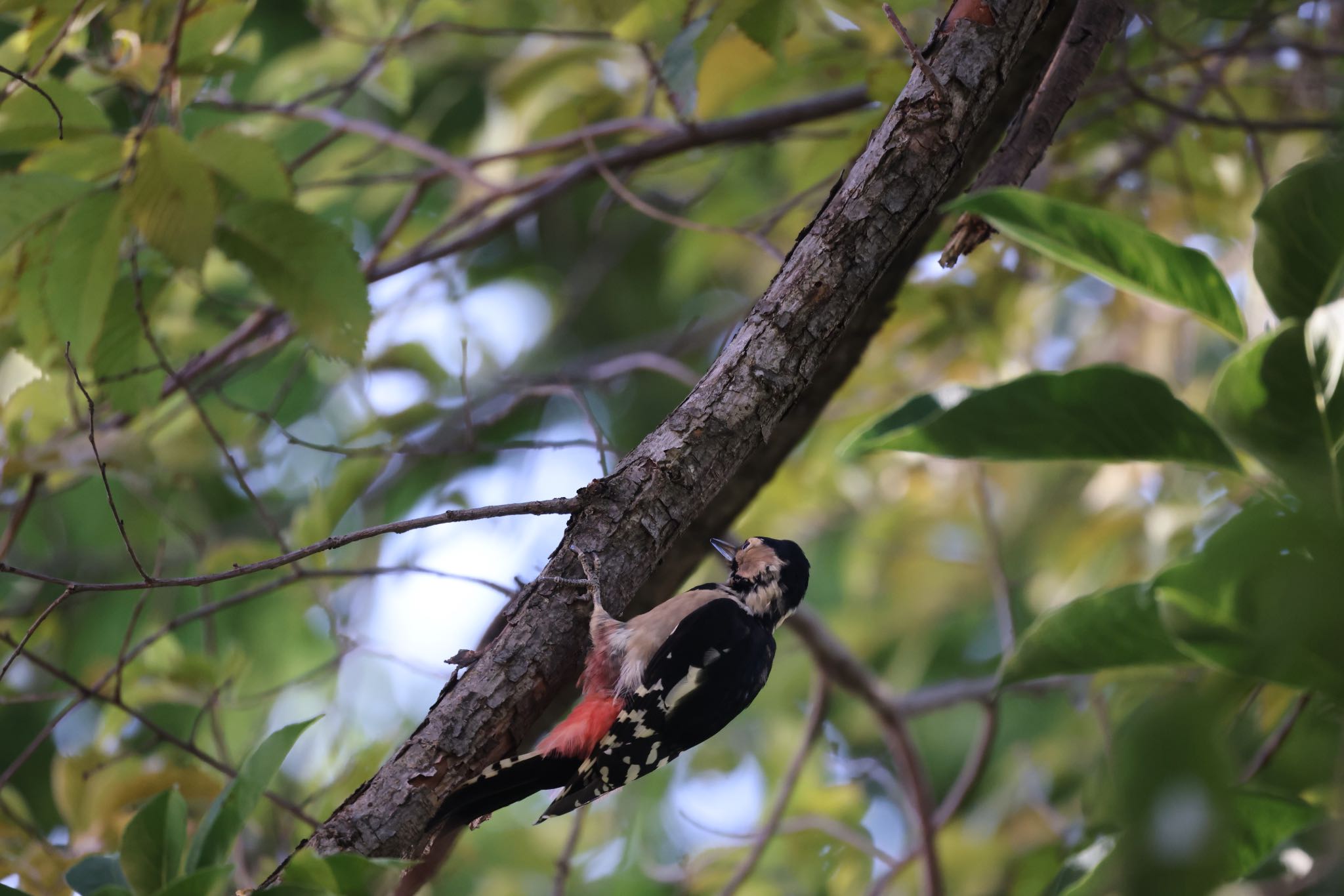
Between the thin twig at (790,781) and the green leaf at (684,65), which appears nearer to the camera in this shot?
the green leaf at (684,65)

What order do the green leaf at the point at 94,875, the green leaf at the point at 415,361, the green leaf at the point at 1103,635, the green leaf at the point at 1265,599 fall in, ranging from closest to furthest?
1. the green leaf at the point at 1265,599
2. the green leaf at the point at 1103,635
3. the green leaf at the point at 94,875
4. the green leaf at the point at 415,361

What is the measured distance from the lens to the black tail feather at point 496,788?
1.63 metres

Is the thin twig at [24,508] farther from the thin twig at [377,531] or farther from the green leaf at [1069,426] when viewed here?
the green leaf at [1069,426]

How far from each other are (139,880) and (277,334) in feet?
6.49

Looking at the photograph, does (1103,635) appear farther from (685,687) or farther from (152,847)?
(152,847)

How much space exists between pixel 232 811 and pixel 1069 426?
155 centimetres

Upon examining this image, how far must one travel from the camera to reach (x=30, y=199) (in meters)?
2.31

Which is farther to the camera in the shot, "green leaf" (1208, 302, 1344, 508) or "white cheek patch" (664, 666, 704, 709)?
A: "white cheek patch" (664, 666, 704, 709)

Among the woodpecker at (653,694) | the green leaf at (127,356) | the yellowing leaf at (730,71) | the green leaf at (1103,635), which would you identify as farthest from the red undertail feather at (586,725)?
the yellowing leaf at (730,71)

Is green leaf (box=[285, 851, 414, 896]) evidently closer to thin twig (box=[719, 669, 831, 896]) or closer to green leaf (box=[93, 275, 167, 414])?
green leaf (box=[93, 275, 167, 414])

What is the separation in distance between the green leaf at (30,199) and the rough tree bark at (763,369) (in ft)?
5.05

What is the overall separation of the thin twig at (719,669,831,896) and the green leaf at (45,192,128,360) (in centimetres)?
232

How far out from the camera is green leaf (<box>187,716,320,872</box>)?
5.79ft

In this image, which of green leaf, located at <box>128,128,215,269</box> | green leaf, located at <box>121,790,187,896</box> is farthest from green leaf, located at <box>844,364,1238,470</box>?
green leaf, located at <box>128,128,215,269</box>
